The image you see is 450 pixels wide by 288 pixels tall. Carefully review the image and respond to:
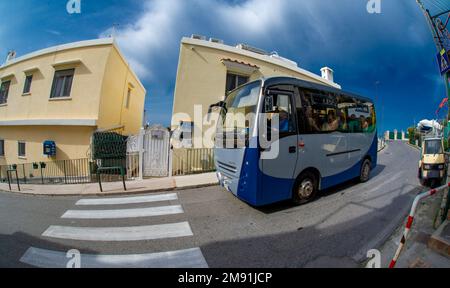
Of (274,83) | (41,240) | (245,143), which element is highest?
(274,83)

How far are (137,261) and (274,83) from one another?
4246mm

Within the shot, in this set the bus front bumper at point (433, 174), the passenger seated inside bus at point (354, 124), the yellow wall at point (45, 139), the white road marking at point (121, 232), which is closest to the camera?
the white road marking at point (121, 232)

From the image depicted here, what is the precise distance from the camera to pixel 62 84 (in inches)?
441

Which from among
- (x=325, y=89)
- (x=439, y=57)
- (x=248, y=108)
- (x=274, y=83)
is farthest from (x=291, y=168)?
(x=439, y=57)

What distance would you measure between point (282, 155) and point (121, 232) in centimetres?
374

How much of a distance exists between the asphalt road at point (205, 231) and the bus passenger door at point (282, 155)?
564mm

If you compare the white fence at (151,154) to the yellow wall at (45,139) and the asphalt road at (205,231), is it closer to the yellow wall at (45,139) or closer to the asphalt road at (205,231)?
the asphalt road at (205,231)

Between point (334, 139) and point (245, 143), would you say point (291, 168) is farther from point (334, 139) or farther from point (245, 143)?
point (334, 139)

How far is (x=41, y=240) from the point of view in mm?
3512

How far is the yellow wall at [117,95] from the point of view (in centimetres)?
1105

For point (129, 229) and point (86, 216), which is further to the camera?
point (86, 216)

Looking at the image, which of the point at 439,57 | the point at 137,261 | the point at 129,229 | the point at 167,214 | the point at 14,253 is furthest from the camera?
the point at 439,57

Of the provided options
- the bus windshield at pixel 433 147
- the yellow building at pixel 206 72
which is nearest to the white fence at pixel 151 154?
the yellow building at pixel 206 72

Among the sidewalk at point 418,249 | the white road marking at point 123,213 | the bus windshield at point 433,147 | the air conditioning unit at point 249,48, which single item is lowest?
the white road marking at point 123,213
